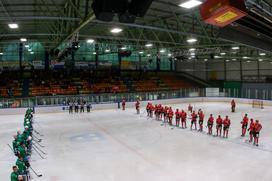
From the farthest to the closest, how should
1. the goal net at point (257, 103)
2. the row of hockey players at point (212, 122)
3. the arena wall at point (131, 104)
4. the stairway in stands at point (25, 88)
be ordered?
the stairway in stands at point (25, 88), the goal net at point (257, 103), the arena wall at point (131, 104), the row of hockey players at point (212, 122)

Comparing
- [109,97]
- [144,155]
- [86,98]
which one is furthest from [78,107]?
[144,155]

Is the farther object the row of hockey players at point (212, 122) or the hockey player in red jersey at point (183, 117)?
the hockey player in red jersey at point (183, 117)

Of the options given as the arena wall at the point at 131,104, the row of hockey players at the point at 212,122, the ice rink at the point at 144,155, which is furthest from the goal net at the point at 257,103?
the row of hockey players at the point at 212,122

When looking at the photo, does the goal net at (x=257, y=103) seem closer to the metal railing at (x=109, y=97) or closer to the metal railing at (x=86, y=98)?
the metal railing at (x=109, y=97)

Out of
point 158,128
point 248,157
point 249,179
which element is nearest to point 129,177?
point 249,179

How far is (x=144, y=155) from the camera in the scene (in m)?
11.4

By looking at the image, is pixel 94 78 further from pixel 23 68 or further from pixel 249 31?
pixel 249 31

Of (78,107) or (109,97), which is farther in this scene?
(109,97)

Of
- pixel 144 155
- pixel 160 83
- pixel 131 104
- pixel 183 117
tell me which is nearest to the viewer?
pixel 144 155

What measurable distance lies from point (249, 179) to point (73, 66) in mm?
36220

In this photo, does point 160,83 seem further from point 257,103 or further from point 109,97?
point 257,103

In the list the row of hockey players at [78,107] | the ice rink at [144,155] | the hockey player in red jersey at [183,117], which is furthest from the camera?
the row of hockey players at [78,107]

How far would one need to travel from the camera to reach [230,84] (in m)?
45.5

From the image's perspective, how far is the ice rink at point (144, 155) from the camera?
909 centimetres
